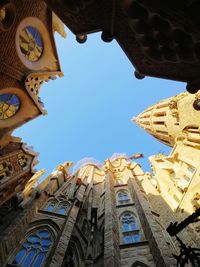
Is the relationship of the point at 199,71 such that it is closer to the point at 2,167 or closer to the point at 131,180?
the point at 2,167

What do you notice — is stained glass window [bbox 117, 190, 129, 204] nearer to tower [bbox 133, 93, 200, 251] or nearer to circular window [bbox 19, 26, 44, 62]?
tower [bbox 133, 93, 200, 251]

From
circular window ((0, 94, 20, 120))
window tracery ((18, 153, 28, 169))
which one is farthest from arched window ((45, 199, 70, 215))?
circular window ((0, 94, 20, 120))

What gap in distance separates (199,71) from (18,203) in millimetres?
12437

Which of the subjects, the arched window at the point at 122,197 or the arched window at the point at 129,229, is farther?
the arched window at the point at 122,197

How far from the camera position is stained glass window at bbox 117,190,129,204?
1872 cm

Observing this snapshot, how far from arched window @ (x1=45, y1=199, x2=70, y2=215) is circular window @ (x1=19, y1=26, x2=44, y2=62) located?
32.0 ft

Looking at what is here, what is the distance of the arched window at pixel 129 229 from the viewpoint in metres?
12.9

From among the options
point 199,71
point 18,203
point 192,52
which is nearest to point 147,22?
point 192,52

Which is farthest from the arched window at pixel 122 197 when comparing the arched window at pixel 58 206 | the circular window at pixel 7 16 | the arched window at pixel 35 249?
the circular window at pixel 7 16

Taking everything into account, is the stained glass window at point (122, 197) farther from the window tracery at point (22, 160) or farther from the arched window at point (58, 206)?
the window tracery at point (22, 160)

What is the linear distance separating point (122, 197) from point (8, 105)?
12.8m

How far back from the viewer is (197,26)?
11.2 ft

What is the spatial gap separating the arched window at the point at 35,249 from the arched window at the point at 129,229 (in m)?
4.31

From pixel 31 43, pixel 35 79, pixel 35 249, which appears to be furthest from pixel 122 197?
pixel 31 43
